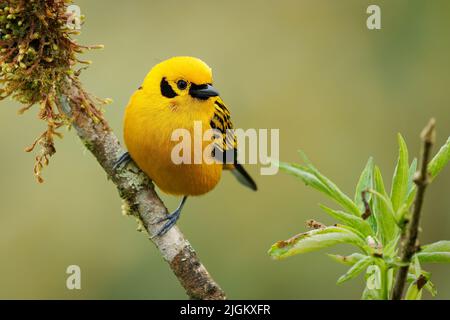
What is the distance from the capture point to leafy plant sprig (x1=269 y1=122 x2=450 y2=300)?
1499 millimetres

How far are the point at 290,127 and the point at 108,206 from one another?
233cm

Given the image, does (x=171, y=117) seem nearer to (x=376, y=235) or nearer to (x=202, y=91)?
(x=202, y=91)

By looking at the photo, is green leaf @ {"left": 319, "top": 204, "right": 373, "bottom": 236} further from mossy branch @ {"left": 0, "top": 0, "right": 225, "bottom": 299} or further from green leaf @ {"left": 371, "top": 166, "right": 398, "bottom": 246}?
mossy branch @ {"left": 0, "top": 0, "right": 225, "bottom": 299}

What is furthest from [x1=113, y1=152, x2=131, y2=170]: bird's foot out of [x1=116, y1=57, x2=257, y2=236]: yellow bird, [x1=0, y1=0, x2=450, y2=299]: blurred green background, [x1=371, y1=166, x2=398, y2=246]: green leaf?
[x1=0, y1=0, x2=450, y2=299]: blurred green background

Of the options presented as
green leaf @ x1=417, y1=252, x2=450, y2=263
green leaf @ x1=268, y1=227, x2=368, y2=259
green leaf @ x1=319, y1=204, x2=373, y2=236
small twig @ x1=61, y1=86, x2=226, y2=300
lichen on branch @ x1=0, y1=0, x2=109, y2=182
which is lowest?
green leaf @ x1=417, y1=252, x2=450, y2=263

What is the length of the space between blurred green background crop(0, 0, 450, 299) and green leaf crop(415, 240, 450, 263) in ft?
15.9

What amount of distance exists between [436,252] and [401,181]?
21cm

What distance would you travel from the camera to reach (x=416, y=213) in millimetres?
1289

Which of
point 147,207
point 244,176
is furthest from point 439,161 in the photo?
point 244,176

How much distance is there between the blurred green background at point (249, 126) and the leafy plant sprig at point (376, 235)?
15.4ft

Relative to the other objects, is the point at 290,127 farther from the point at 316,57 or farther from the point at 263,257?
the point at 263,257

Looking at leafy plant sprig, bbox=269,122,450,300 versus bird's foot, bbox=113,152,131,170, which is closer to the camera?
leafy plant sprig, bbox=269,122,450,300
